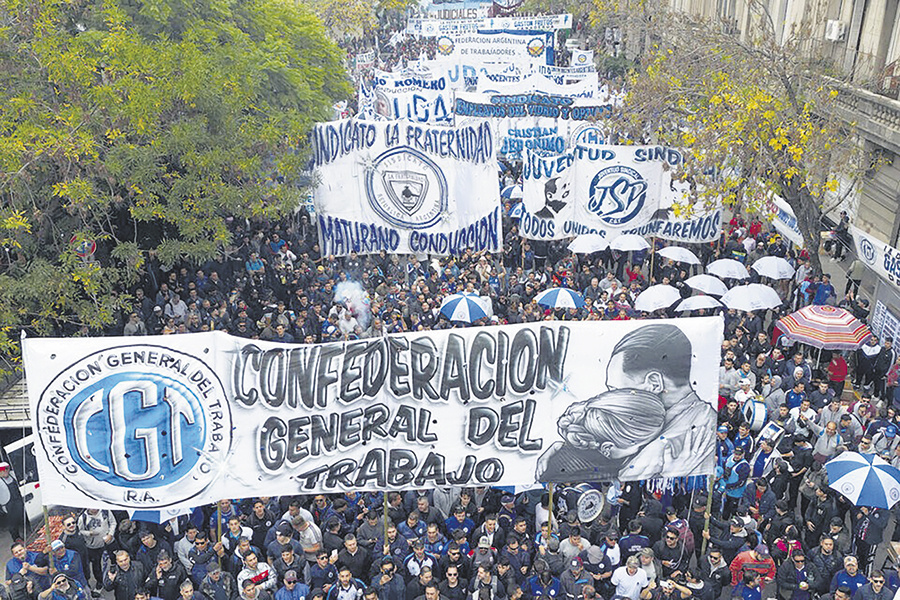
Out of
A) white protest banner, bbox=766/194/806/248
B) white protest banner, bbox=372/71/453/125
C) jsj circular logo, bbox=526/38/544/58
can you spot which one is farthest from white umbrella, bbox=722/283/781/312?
jsj circular logo, bbox=526/38/544/58

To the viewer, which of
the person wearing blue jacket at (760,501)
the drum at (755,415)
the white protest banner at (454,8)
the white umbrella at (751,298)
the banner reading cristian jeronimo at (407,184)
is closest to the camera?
the person wearing blue jacket at (760,501)

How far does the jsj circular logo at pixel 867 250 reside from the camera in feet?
52.5

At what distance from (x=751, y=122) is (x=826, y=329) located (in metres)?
4.41

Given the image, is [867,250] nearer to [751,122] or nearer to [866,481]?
[751,122]

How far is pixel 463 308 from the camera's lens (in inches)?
589

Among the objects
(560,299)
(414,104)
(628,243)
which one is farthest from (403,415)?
(414,104)

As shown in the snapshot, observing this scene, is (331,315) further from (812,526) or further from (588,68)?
A: (588,68)

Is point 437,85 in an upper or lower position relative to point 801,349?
upper

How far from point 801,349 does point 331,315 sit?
8428 mm

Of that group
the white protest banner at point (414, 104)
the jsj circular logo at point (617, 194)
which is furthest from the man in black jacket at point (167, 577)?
the white protest banner at point (414, 104)

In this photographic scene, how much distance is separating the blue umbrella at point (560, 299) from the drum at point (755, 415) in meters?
4.06

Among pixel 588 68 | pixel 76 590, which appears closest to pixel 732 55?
pixel 588 68

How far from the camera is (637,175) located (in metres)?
17.8

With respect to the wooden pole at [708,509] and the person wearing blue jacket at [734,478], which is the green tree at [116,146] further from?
the person wearing blue jacket at [734,478]
